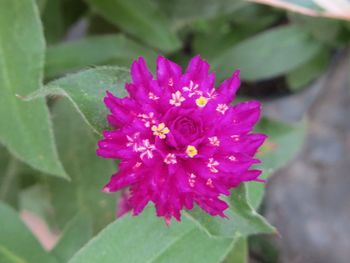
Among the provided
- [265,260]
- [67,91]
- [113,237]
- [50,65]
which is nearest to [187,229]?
[113,237]

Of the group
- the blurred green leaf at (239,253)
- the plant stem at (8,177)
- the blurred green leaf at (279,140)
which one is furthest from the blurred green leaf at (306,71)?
the plant stem at (8,177)

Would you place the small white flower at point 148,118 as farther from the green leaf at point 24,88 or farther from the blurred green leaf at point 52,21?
the blurred green leaf at point 52,21

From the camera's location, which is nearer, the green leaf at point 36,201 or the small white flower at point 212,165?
the small white flower at point 212,165

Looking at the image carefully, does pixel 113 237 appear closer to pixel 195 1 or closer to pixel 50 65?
pixel 50 65

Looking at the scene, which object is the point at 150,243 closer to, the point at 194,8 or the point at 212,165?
the point at 212,165

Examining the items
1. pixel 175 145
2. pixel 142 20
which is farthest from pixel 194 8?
pixel 175 145
